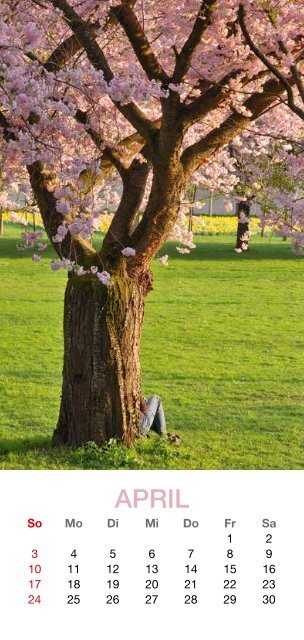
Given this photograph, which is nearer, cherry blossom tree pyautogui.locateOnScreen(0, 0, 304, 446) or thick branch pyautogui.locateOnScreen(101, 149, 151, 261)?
cherry blossom tree pyautogui.locateOnScreen(0, 0, 304, 446)

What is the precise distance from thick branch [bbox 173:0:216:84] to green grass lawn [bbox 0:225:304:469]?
4.10 meters

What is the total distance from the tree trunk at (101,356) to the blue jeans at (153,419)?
1.04 ft

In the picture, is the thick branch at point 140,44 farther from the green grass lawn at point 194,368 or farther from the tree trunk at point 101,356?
the green grass lawn at point 194,368

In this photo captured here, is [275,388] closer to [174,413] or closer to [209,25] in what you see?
[174,413]

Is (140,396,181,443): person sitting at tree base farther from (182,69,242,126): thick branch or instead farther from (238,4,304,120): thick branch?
(238,4,304,120): thick branch

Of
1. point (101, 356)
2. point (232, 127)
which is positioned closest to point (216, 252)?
point (232, 127)

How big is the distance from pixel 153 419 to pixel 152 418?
0.18 m

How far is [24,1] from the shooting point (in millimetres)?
11617

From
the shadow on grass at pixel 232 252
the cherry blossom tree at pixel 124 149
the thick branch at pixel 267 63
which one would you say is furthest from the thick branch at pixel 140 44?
the shadow on grass at pixel 232 252

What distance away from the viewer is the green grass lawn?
11352 mm

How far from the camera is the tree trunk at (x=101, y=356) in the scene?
10.5 meters

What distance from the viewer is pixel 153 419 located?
11.5 metres

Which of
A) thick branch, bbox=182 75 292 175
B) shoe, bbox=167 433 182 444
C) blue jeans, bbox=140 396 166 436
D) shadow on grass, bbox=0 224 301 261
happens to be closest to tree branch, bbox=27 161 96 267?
thick branch, bbox=182 75 292 175

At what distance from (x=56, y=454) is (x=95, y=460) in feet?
2.03
